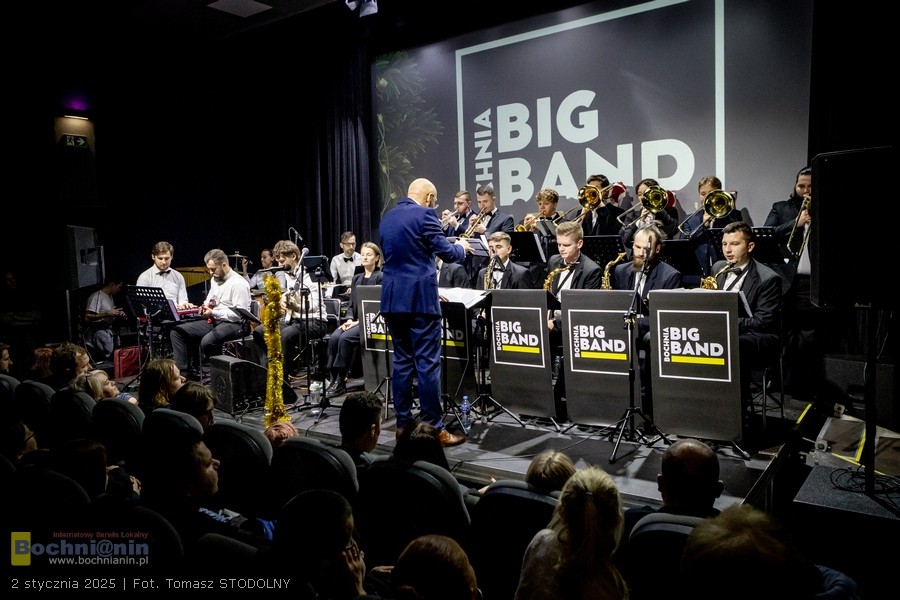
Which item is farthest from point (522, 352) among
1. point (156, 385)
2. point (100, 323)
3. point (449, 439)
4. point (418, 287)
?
point (100, 323)

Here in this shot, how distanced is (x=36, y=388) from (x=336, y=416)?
2.52 meters

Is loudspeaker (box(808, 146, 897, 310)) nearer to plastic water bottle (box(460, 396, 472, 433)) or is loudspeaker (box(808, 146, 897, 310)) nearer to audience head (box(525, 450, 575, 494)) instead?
audience head (box(525, 450, 575, 494))

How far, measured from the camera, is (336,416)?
19.9 ft

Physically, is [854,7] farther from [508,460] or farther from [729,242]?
[508,460]

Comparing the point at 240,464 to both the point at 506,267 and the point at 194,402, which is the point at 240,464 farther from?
the point at 506,267

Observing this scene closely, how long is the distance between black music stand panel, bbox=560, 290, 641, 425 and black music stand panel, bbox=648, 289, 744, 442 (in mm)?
242

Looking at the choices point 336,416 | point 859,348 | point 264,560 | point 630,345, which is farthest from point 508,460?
point 859,348

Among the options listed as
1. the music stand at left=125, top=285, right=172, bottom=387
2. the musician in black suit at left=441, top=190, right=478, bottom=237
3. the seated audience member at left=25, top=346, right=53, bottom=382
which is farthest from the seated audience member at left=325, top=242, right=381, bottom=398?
the seated audience member at left=25, top=346, right=53, bottom=382

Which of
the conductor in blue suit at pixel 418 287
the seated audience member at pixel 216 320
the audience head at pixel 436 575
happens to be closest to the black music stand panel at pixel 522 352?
the conductor in blue suit at pixel 418 287

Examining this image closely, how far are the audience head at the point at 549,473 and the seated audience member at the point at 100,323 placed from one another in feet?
27.9

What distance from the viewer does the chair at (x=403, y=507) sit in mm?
2398

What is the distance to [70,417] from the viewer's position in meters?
3.75

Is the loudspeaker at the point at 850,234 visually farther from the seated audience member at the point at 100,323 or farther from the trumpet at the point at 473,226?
the seated audience member at the point at 100,323

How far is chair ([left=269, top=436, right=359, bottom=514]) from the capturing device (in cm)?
265
